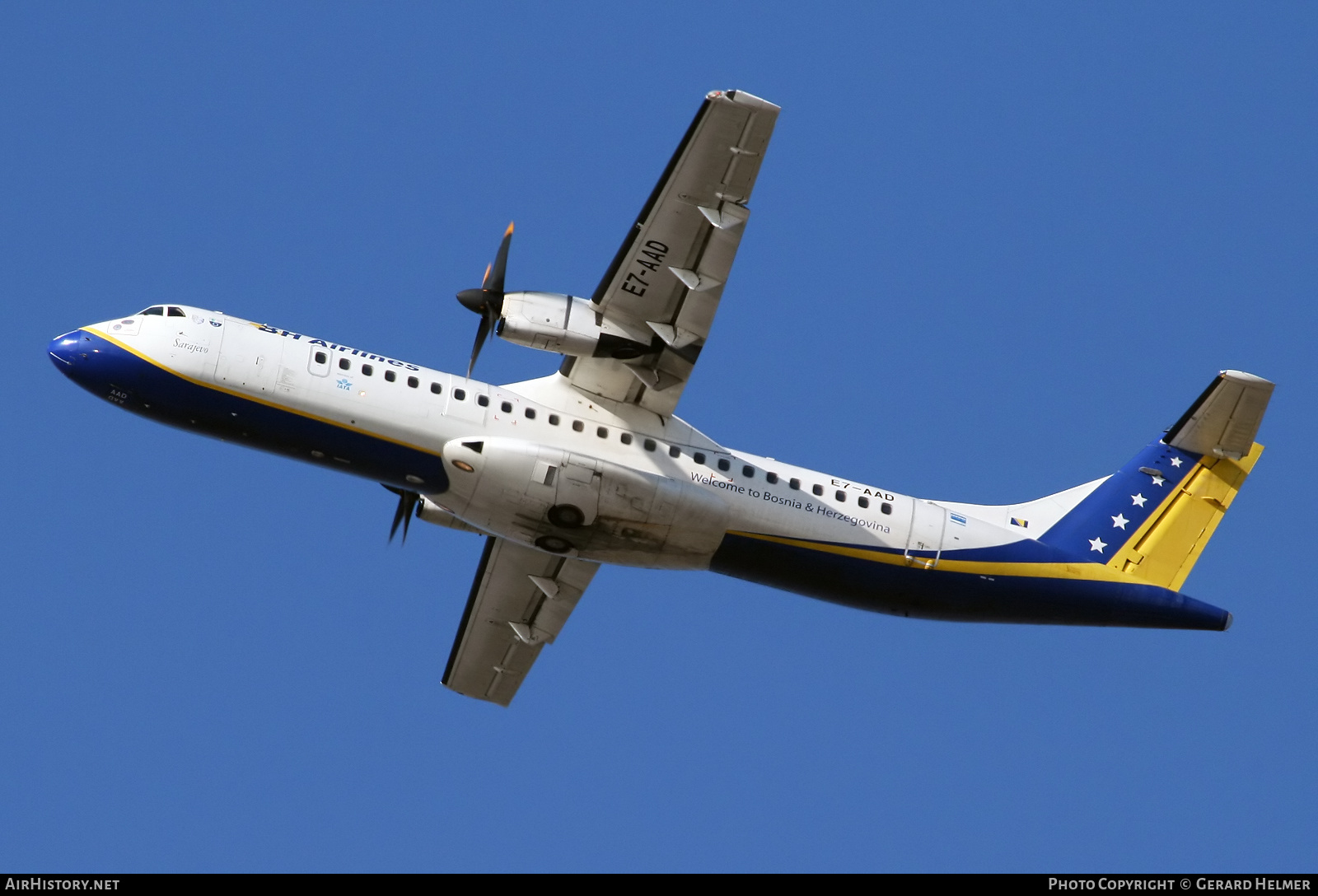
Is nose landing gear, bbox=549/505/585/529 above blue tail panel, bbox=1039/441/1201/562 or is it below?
below

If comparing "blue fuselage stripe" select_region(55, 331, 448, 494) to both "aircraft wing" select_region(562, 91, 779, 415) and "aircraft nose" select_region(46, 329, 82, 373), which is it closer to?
"aircraft nose" select_region(46, 329, 82, 373)

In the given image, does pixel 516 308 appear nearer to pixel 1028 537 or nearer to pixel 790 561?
pixel 790 561

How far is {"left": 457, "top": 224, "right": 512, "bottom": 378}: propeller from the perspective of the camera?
24.6 m

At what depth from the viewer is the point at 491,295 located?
24.6 metres

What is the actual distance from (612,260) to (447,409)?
366 cm

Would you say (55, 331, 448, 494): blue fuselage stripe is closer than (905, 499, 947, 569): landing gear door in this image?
Yes

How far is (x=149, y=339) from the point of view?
24.9m

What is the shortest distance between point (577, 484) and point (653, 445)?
6.40 ft

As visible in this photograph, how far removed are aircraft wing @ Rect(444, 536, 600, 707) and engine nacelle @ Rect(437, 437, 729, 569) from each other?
286 cm

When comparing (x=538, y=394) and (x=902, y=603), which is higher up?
(x=538, y=394)

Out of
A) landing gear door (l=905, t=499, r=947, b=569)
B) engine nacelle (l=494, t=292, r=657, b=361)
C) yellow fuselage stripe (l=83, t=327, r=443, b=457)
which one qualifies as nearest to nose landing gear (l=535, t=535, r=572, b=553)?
yellow fuselage stripe (l=83, t=327, r=443, b=457)

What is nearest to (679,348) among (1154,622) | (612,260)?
(612,260)

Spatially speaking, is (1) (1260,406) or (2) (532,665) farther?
(2) (532,665)
